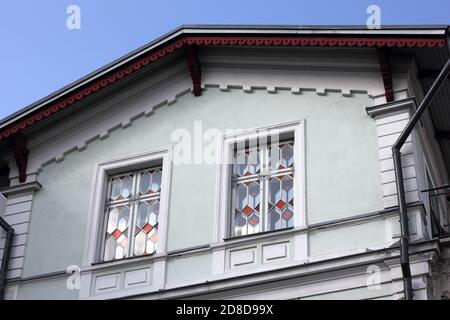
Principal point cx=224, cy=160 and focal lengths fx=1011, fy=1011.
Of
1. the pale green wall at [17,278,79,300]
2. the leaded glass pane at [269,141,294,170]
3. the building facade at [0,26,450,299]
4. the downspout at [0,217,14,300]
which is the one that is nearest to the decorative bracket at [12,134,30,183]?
the building facade at [0,26,450,299]

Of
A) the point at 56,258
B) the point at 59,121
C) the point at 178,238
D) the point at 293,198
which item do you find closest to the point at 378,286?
the point at 293,198

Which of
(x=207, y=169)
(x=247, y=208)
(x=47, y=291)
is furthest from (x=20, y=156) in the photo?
(x=247, y=208)

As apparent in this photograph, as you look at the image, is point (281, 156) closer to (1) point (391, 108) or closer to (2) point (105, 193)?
(1) point (391, 108)

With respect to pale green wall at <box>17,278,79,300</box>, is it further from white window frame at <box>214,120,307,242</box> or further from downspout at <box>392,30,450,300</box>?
downspout at <box>392,30,450,300</box>

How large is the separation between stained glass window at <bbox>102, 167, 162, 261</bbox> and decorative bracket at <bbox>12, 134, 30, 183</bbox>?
185 centimetres

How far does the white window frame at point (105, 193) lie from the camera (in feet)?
58.2

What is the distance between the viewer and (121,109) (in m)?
19.4

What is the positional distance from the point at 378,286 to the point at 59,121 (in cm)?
754

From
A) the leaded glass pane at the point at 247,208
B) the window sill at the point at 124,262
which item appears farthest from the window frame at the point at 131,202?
the leaded glass pane at the point at 247,208

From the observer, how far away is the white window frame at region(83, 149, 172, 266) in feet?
58.2

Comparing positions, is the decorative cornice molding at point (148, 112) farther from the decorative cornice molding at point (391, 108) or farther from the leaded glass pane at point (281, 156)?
the decorative cornice molding at point (391, 108)

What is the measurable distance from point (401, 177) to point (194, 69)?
4.91 m
